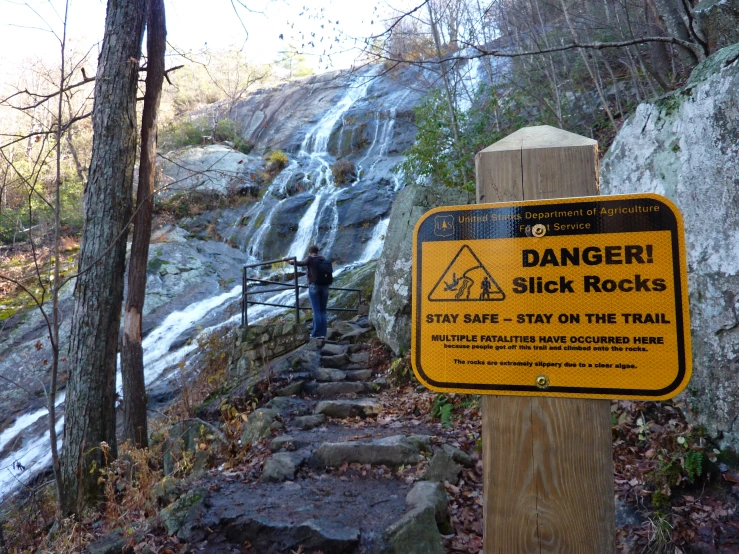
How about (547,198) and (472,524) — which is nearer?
(547,198)

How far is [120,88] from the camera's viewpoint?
6230mm

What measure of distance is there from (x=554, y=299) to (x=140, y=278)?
671 centimetres

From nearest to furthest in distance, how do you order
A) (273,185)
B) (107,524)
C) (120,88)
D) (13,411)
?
1. (107,524)
2. (120,88)
3. (13,411)
4. (273,185)

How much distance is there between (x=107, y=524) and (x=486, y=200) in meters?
5.00

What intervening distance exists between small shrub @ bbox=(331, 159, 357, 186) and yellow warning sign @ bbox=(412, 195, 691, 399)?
19.7 meters

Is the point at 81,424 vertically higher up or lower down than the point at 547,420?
lower down

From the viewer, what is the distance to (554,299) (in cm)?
139

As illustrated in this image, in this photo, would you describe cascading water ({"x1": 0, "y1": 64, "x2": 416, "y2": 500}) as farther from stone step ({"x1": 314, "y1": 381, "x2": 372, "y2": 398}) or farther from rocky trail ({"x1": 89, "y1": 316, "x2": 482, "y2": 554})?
stone step ({"x1": 314, "y1": 381, "x2": 372, "y2": 398})

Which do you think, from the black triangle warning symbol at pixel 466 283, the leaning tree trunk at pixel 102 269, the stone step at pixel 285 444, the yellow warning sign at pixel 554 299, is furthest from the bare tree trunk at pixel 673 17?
the leaning tree trunk at pixel 102 269

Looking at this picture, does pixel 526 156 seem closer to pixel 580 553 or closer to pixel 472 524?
pixel 580 553

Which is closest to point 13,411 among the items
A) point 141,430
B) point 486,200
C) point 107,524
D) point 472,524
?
point 141,430

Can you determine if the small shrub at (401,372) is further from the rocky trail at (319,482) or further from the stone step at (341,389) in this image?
the stone step at (341,389)

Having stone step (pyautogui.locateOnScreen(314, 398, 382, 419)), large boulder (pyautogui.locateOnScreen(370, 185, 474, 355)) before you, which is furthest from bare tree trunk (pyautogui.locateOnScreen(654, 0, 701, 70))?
stone step (pyautogui.locateOnScreen(314, 398, 382, 419))

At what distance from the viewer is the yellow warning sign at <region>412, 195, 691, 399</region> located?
1.32 m
